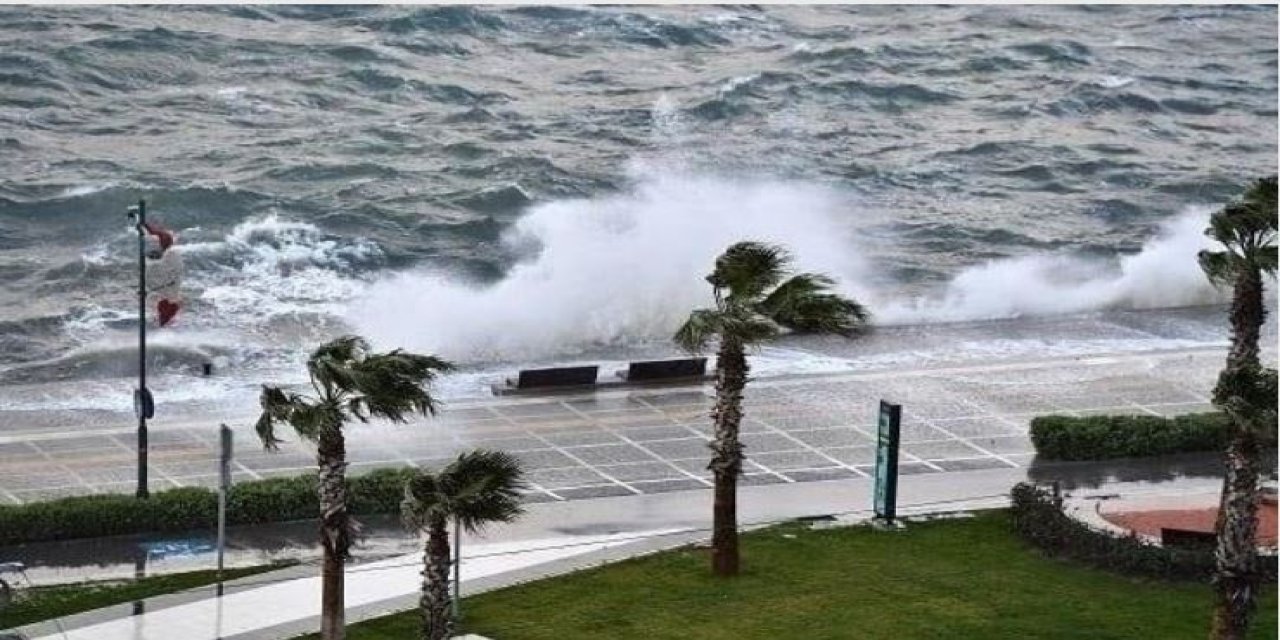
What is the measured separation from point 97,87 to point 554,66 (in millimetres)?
19592

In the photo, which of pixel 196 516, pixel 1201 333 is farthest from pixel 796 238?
pixel 196 516

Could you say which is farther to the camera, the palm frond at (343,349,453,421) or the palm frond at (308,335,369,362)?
the palm frond at (308,335,369,362)

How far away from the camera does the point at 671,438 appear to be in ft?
149

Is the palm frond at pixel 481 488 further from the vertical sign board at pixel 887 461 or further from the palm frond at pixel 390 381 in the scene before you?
the vertical sign board at pixel 887 461

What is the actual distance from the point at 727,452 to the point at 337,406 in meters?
6.92

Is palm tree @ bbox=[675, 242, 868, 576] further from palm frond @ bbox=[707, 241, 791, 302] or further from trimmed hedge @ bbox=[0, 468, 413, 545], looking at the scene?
trimmed hedge @ bbox=[0, 468, 413, 545]

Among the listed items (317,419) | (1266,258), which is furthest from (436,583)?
(1266,258)

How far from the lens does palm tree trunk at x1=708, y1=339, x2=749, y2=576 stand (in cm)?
3453

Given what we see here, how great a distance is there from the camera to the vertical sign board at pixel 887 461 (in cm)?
3803

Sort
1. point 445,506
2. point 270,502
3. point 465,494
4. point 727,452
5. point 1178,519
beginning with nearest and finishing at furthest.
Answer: point 445,506, point 465,494, point 727,452, point 270,502, point 1178,519

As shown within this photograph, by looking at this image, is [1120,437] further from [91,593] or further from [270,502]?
[91,593]

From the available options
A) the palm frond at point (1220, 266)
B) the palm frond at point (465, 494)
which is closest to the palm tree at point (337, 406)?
the palm frond at point (465, 494)

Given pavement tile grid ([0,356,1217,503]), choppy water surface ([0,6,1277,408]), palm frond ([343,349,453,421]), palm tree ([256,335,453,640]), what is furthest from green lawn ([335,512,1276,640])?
choppy water surface ([0,6,1277,408])

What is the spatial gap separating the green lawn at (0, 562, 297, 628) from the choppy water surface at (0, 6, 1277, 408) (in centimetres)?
1537
